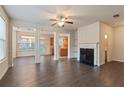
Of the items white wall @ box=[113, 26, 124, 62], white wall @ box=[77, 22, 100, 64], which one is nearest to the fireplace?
white wall @ box=[77, 22, 100, 64]

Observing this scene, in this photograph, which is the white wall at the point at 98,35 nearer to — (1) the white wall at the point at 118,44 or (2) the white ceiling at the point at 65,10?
(1) the white wall at the point at 118,44

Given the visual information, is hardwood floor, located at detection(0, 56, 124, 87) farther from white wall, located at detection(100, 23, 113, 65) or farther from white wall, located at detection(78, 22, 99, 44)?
white wall, located at detection(78, 22, 99, 44)

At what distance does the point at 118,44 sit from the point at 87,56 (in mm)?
2622

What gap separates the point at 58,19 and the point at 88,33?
2.78m

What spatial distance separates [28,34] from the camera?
11.9 meters

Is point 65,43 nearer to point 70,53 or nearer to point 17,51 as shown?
point 70,53

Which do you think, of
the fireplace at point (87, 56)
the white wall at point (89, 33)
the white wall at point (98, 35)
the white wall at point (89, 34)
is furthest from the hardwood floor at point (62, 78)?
the white wall at point (89, 33)

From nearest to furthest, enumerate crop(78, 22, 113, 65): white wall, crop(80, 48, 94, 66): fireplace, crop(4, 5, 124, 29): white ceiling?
1. crop(4, 5, 124, 29): white ceiling
2. crop(78, 22, 113, 65): white wall
3. crop(80, 48, 94, 66): fireplace

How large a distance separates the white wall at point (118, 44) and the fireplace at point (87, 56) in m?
2.46

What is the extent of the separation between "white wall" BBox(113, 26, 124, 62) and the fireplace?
2.46 meters

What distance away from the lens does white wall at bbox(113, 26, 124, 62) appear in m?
7.98

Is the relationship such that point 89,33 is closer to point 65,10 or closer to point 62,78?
point 65,10

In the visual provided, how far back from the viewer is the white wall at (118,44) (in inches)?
314
